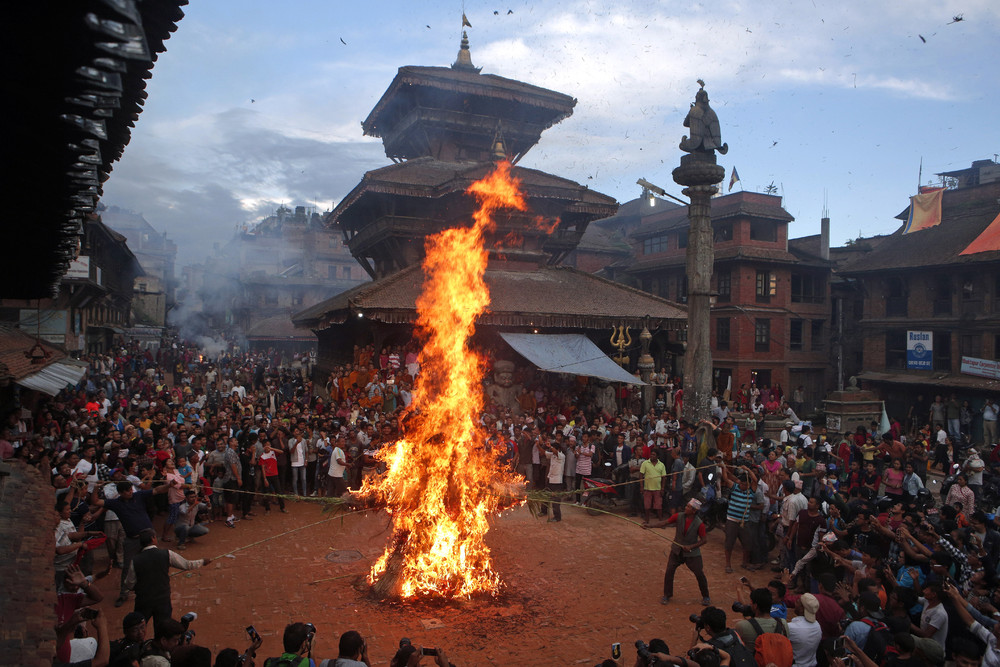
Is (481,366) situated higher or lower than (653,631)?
higher

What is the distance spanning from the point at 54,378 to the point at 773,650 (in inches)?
662

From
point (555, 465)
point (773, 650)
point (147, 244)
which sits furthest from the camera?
point (147, 244)

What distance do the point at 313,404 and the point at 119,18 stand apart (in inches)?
783

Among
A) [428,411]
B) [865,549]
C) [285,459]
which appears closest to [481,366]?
[285,459]

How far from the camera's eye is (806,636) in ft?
19.9

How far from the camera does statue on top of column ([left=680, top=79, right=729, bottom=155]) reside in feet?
60.7

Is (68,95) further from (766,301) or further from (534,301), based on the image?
(766,301)

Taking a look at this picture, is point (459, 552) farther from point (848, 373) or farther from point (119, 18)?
point (848, 373)

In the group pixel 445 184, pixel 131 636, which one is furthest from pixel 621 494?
pixel 445 184

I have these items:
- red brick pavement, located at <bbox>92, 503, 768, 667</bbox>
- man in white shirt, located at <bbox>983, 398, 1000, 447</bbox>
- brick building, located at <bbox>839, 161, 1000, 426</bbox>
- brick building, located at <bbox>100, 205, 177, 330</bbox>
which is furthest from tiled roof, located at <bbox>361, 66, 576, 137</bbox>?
brick building, located at <bbox>100, 205, 177, 330</bbox>

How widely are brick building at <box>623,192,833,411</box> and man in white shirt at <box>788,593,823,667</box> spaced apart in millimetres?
29460

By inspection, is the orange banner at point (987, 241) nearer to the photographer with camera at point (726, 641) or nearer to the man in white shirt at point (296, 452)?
the man in white shirt at point (296, 452)

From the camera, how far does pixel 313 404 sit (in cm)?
2128

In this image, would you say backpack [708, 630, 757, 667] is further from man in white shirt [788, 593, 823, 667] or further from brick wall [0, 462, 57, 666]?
brick wall [0, 462, 57, 666]
